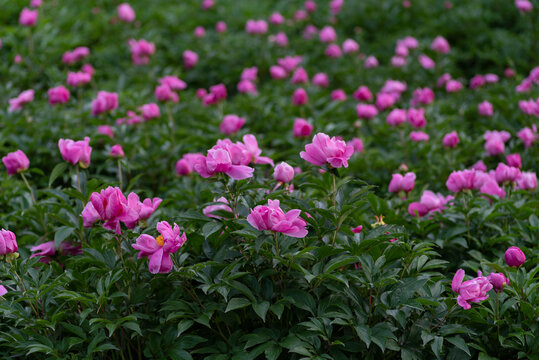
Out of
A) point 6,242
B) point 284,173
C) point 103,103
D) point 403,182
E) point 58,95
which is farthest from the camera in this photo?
point 58,95

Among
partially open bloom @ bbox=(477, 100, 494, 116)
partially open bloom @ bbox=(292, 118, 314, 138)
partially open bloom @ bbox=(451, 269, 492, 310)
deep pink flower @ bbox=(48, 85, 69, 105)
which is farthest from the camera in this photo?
partially open bloom @ bbox=(477, 100, 494, 116)

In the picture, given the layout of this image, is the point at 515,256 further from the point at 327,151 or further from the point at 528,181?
the point at 528,181

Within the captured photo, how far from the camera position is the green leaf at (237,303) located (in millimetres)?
1825

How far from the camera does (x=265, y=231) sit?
72.2 inches

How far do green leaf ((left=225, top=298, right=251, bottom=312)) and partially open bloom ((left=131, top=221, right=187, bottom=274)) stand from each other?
0.22m

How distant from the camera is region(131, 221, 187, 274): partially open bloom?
178 centimetres

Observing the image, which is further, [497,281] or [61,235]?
[61,235]

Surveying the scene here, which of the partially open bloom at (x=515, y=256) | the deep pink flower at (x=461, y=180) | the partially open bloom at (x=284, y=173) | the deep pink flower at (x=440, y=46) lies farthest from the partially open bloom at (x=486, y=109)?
the partially open bloom at (x=284, y=173)

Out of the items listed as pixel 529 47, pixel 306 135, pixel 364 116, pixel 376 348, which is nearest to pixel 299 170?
pixel 306 135

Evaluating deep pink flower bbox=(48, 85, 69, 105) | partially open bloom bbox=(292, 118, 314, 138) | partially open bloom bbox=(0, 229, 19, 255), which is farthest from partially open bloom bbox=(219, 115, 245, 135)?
partially open bloom bbox=(0, 229, 19, 255)

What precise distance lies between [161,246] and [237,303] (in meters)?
0.31

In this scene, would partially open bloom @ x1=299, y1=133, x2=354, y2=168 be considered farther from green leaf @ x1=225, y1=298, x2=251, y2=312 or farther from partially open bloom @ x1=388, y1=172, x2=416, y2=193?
partially open bloom @ x1=388, y1=172, x2=416, y2=193

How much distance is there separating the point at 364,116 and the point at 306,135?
3.10ft

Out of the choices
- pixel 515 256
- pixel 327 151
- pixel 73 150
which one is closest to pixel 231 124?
pixel 73 150
